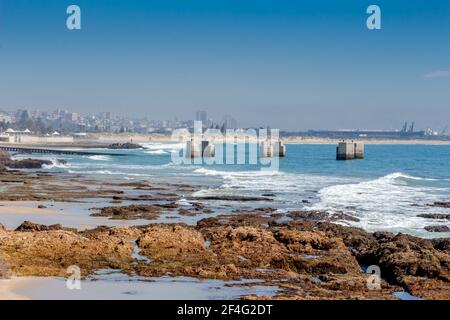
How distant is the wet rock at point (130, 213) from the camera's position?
24.7 metres

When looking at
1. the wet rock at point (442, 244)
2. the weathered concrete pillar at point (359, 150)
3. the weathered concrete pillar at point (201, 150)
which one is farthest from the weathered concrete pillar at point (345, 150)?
the wet rock at point (442, 244)

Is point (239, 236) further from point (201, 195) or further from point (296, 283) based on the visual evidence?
point (201, 195)

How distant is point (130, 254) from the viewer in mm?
15789

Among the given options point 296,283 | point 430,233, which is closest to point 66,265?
point 296,283

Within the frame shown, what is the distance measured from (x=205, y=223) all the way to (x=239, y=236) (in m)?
4.51

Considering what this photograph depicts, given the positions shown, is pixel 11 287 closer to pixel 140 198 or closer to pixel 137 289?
pixel 137 289


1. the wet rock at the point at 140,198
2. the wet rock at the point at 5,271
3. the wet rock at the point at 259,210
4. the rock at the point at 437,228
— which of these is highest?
the wet rock at the point at 5,271

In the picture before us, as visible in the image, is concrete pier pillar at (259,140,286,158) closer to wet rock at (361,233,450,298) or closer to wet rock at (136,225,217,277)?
wet rock at (136,225,217,277)

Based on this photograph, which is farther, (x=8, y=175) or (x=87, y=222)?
(x=8, y=175)

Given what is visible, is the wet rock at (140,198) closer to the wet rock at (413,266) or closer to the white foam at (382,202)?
the white foam at (382,202)

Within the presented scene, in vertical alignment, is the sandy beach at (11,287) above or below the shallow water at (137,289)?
above

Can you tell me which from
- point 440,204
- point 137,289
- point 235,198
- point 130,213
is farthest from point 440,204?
point 137,289

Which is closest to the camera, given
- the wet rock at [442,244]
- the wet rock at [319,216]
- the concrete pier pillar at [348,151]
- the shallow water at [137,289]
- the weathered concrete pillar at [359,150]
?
the shallow water at [137,289]
